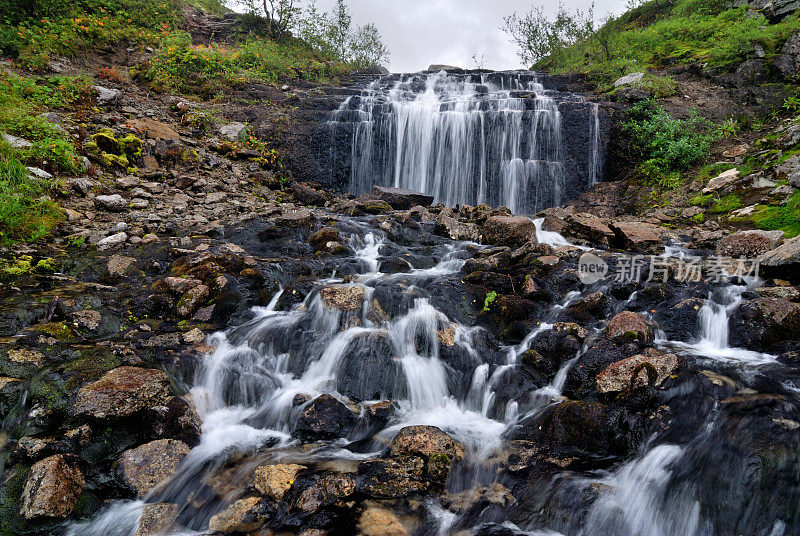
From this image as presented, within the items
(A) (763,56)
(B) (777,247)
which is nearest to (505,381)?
(B) (777,247)

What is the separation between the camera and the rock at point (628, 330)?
458cm

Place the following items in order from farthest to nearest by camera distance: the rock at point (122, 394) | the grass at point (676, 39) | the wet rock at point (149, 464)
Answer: the grass at point (676, 39) → the rock at point (122, 394) → the wet rock at point (149, 464)

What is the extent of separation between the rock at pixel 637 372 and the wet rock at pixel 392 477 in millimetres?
2139

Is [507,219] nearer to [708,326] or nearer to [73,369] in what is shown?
[708,326]

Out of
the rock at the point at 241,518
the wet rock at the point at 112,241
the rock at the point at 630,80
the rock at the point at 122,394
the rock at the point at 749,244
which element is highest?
the rock at the point at 630,80

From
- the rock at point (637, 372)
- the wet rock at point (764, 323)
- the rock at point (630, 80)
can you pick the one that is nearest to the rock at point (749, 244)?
the wet rock at point (764, 323)

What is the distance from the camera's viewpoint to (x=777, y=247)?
610 cm

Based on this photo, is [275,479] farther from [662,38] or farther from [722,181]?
[662,38]

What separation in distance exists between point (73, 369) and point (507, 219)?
8.20 m

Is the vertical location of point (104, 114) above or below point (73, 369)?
above

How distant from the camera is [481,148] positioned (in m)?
14.7

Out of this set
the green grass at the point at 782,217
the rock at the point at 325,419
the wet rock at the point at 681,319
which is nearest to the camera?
the rock at the point at 325,419

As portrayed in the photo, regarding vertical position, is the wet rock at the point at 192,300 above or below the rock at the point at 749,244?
below

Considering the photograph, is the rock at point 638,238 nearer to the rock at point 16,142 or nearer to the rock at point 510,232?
the rock at point 510,232
